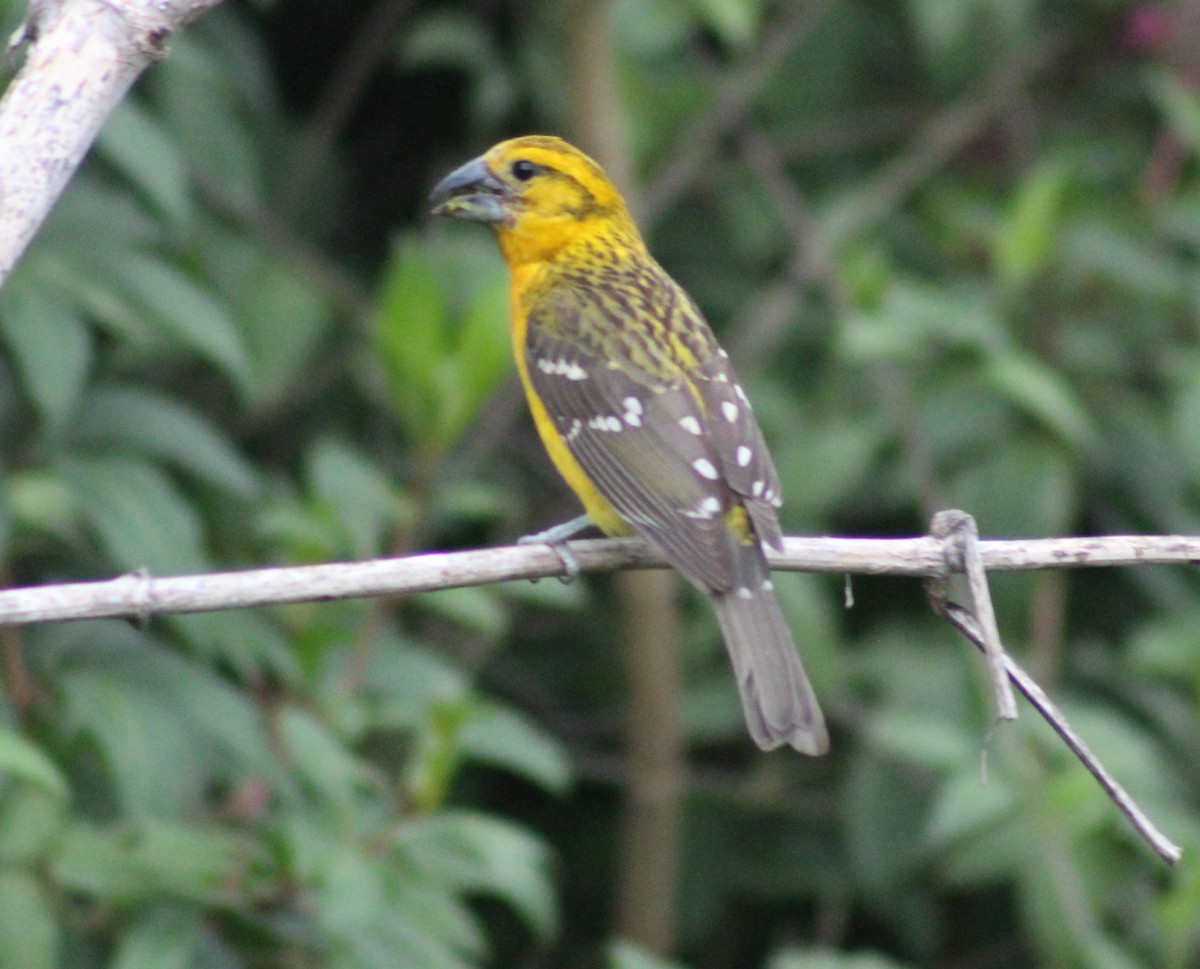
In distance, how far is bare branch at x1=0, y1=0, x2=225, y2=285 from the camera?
2588mm

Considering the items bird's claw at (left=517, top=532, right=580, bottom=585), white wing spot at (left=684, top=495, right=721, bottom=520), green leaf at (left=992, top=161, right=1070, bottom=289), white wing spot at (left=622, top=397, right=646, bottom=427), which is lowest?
bird's claw at (left=517, top=532, right=580, bottom=585)

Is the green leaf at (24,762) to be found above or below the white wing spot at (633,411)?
below

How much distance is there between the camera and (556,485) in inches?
232

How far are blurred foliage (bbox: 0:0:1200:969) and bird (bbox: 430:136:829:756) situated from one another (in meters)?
0.19

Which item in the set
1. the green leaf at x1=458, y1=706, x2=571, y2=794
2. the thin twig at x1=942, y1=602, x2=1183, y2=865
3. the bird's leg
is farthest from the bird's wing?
the thin twig at x1=942, y1=602, x2=1183, y2=865

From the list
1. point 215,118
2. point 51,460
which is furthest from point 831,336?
point 51,460

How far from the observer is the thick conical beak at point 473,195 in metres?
4.30

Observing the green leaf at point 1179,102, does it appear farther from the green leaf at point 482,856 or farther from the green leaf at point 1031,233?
the green leaf at point 482,856

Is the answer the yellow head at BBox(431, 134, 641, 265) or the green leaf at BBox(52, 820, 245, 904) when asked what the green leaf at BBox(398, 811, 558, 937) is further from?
the yellow head at BBox(431, 134, 641, 265)

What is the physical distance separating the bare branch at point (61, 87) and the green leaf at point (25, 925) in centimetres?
144

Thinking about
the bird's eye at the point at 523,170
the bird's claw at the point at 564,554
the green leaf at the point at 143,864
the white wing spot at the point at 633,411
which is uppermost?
the bird's eye at the point at 523,170

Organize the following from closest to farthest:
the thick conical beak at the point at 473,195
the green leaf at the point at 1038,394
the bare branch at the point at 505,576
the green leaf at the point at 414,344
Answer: the bare branch at the point at 505,576 < the green leaf at the point at 414,344 < the thick conical beak at the point at 473,195 < the green leaf at the point at 1038,394

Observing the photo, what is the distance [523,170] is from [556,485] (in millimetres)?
1711

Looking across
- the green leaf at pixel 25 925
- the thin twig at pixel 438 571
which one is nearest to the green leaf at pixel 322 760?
the green leaf at pixel 25 925
